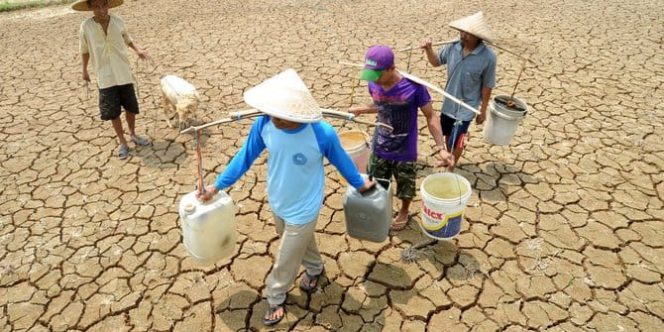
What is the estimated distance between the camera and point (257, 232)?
4035 millimetres

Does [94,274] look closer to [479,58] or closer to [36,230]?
[36,230]

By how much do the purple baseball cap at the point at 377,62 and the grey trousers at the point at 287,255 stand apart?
3.43 ft

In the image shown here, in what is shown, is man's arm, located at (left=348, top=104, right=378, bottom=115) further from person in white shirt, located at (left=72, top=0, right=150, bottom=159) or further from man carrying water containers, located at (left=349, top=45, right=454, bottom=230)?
person in white shirt, located at (left=72, top=0, right=150, bottom=159)

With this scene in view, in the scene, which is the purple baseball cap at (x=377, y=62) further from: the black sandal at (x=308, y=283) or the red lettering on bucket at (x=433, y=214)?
the black sandal at (x=308, y=283)

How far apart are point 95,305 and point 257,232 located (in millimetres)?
1412

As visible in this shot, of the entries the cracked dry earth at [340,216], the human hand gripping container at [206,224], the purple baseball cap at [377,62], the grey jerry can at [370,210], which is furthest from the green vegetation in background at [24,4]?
the grey jerry can at [370,210]

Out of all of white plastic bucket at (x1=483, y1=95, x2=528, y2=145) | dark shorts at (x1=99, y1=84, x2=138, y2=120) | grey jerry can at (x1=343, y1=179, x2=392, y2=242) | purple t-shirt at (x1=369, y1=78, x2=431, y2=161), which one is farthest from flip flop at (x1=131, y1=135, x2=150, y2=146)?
white plastic bucket at (x1=483, y1=95, x2=528, y2=145)

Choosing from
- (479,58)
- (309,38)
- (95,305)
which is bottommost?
(95,305)

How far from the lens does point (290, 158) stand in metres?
2.55

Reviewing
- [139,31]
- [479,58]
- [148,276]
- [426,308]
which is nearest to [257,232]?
[148,276]

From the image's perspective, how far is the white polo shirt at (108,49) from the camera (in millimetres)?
4352

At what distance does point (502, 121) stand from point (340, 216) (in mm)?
1927

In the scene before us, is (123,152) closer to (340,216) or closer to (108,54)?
(108,54)

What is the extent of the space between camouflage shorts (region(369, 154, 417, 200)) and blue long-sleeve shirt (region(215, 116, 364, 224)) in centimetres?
75
